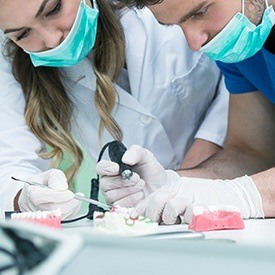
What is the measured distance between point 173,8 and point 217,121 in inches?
29.1

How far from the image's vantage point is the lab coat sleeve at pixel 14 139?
1949 mm

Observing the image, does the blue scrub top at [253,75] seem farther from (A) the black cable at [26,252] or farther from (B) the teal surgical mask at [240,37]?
(A) the black cable at [26,252]

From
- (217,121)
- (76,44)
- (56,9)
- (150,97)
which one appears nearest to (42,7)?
(56,9)

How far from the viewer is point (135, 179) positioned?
1.57 metres

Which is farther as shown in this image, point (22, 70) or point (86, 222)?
point (22, 70)

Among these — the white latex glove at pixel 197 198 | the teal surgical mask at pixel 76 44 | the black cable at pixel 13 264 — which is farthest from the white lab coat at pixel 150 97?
the black cable at pixel 13 264

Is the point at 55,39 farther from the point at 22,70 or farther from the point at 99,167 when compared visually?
the point at 99,167

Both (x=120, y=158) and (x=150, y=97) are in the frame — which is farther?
(x=150, y=97)

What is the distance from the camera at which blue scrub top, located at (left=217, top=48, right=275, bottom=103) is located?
1.93 meters

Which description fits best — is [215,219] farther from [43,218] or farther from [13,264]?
[13,264]

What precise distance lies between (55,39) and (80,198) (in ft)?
2.27

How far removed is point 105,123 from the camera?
2.18 m

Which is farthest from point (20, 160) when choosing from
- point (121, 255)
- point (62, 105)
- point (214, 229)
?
point (121, 255)

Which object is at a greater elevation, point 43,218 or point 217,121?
point 43,218
